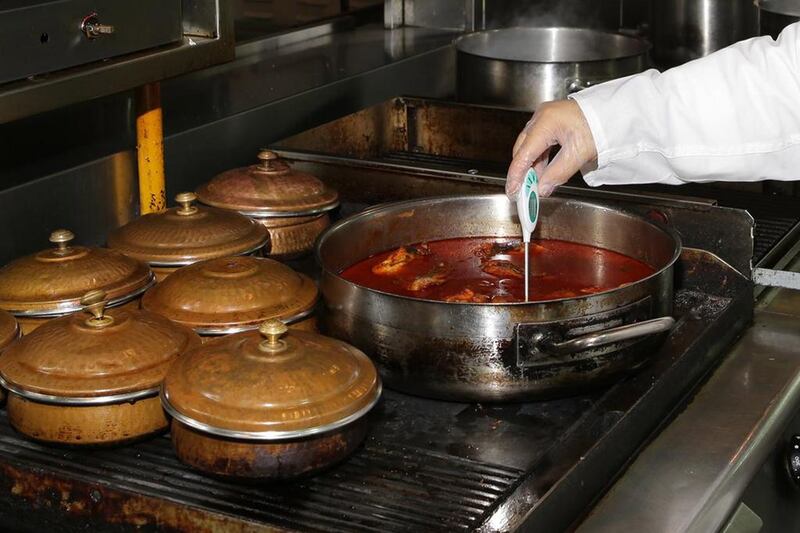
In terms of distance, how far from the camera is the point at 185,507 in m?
1.49

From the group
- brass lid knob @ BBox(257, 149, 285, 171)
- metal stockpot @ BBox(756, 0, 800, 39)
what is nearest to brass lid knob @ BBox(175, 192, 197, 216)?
brass lid knob @ BBox(257, 149, 285, 171)

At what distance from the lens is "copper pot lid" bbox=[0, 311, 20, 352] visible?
1705 mm

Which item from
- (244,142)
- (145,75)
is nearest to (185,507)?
(145,75)

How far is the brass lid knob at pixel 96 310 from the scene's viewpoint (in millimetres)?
1644

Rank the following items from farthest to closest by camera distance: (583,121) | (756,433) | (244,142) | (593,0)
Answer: (593,0) < (244,142) < (583,121) < (756,433)

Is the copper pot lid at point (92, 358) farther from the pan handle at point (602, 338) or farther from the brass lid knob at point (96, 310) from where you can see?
the pan handle at point (602, 338)

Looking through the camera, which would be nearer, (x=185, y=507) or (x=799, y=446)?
(x=185, y=507)

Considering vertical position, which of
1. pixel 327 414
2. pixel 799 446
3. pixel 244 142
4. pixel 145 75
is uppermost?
pixel 145 75

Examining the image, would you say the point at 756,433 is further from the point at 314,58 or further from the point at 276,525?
the point at 314,58

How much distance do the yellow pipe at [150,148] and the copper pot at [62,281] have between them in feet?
1.48

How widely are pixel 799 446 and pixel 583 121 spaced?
0.61m

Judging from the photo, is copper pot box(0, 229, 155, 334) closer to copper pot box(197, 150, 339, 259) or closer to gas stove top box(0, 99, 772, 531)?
gas stove top box(0, 99, 772, 531)

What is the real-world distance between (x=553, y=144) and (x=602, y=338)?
394 millimetres

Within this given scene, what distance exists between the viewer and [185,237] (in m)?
2.02
